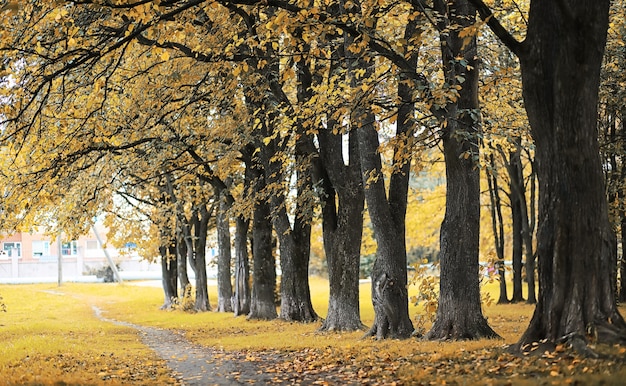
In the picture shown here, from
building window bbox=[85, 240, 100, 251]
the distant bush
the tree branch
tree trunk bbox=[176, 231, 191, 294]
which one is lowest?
the distant bush

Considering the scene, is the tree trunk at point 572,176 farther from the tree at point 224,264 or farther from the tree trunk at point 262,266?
the tree at point 224,264

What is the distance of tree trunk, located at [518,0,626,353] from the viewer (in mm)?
8664

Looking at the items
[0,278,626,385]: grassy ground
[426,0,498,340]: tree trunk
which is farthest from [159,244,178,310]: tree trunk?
[426,0,498,340]: tree trunk

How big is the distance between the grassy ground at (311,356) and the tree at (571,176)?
0.58m

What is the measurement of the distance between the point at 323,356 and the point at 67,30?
6.82 metres

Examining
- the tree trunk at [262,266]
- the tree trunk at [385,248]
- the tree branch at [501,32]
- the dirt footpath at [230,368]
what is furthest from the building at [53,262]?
the tree branch at [501,32]

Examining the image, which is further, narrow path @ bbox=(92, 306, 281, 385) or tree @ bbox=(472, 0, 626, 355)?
narrow path @ bbox=(92, 306, 281, 385)

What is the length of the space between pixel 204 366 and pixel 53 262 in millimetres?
63009

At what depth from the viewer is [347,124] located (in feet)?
45.4

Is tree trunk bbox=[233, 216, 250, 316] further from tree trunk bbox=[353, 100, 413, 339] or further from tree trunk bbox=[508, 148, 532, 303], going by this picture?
tree trunk bbox=[353, 100, 413, 339]

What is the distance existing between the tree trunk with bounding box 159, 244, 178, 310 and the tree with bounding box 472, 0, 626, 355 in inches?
1085

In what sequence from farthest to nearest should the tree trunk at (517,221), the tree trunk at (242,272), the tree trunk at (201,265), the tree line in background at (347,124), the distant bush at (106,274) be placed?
1. the distant bush at (106,274)
2. the tree trunk at (201,265)
3. the tree trunk at (517,221)
4. the tree trunk at (242,272)
5. the tree line in background at (347,124)

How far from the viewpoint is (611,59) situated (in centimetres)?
1767

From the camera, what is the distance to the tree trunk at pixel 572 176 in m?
8.66
